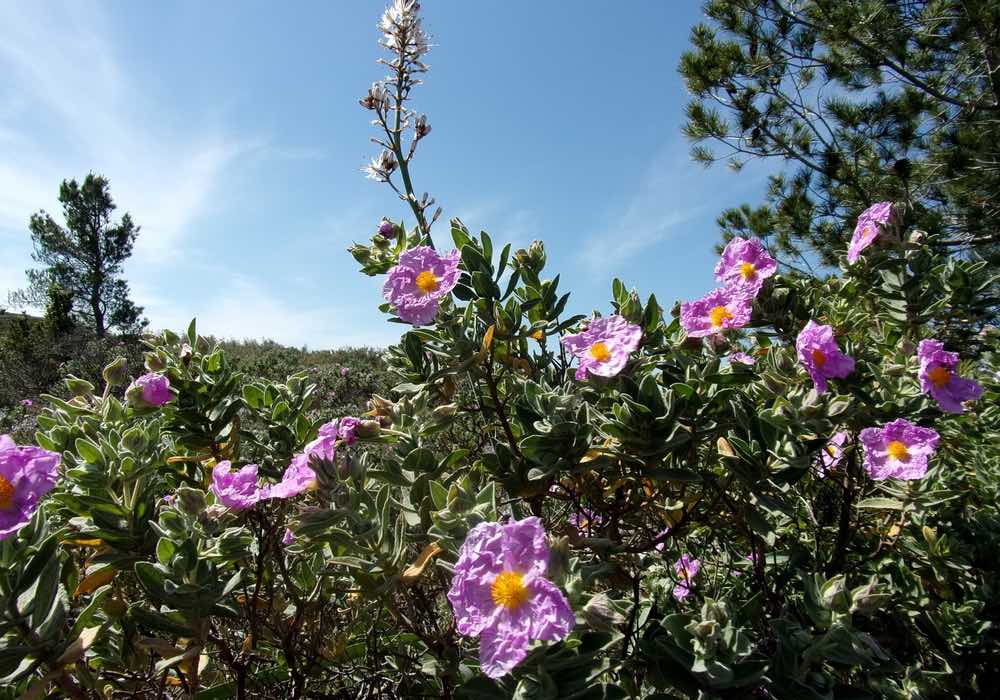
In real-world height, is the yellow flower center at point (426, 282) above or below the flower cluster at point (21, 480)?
above

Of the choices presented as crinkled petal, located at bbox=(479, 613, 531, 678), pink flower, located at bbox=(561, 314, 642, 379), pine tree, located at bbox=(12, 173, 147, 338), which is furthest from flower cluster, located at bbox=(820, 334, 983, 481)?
pine tree, located at bbox=(12, 173, 147, 338)

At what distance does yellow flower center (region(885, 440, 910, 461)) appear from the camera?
1448 millimetres

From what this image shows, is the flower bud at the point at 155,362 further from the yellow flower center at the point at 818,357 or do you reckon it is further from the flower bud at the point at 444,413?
the yellow flower center at the point at 818,357

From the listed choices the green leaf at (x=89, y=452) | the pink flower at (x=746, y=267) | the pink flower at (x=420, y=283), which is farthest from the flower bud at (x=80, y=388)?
the pink flower at (x=746, y=267)

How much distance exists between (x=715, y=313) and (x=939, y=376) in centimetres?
55

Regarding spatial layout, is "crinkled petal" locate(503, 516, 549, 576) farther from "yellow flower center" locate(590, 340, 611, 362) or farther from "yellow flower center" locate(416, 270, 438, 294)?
"yellow flower center" locate(416, 270, 438, 294)

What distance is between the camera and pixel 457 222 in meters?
1.71

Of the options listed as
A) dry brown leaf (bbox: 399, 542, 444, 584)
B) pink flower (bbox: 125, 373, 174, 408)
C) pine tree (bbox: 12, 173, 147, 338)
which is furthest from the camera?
pine tree (bbox: 12, 173, 147, 338)

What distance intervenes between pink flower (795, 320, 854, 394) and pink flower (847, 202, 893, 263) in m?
0.57

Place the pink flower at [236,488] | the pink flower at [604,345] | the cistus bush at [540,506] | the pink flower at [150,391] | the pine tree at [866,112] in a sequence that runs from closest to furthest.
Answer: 1. the cistus bush at [540,506]
2. the pink flower at [236,488]
3. the pink flower at [604,345]
4. the pink flower at [150,391]
5. the pine tree at [866,112]

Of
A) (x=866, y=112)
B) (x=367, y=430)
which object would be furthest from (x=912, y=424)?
(x=866, y=112)

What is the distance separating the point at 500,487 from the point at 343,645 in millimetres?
597

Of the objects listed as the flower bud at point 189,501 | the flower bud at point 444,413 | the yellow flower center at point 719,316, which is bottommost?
the flower bud at point 189,501

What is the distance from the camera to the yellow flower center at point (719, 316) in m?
1.48
